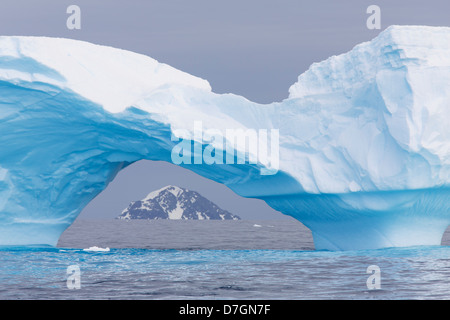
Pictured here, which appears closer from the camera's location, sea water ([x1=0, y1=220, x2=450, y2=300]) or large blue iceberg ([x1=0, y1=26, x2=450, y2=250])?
sea water ([x1=0, y1=220, x2=450, y2=300])

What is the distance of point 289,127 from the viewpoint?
52.9 feet

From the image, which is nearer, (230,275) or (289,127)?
(230,275)

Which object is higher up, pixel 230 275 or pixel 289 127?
pixel 289 127

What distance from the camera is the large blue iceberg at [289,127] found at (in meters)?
14.8

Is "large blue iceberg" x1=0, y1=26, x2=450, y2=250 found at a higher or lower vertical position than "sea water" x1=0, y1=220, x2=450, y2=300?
higher

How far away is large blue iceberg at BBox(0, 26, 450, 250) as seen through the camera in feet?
48.4

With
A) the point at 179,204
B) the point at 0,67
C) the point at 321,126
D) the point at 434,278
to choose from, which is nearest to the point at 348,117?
the point at 321,126

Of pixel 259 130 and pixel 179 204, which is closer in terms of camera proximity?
pixel 259 130

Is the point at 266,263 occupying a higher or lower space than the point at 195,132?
lower
